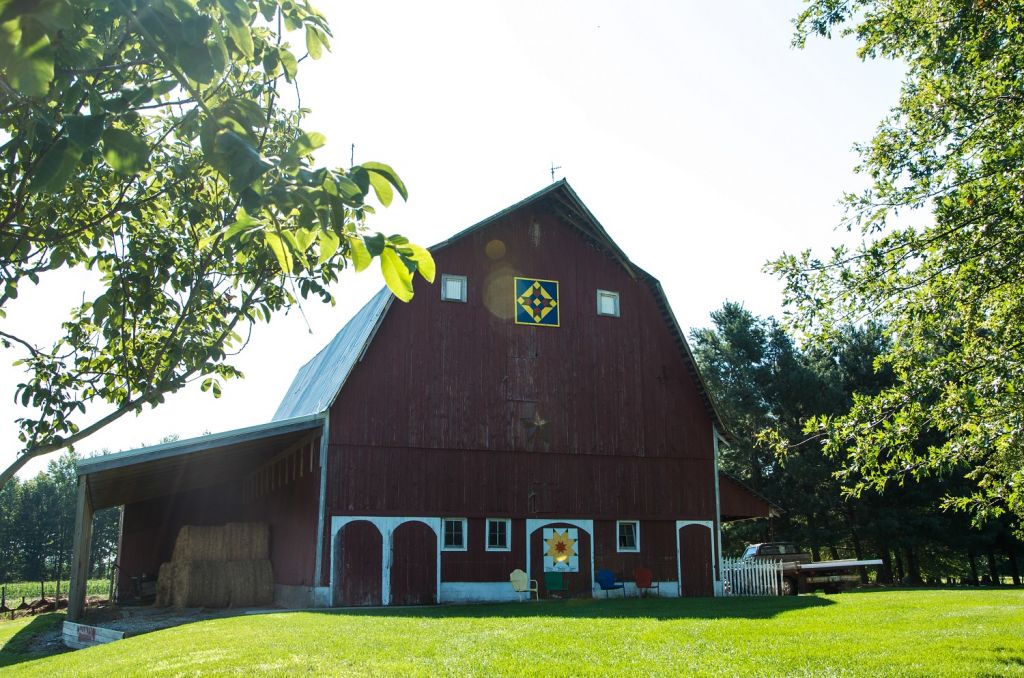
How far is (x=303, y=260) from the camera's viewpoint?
10.4 feet

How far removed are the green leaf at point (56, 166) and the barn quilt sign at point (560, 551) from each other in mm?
20485

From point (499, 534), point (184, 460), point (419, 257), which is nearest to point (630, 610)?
point (499, 534)

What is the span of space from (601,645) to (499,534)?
1181cm

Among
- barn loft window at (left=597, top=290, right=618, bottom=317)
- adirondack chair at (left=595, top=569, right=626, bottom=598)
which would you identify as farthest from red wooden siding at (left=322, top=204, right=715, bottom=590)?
adirondack chair at (left=595, top=569, right=626, bottom=598)

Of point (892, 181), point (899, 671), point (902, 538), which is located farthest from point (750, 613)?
point (902, 538)

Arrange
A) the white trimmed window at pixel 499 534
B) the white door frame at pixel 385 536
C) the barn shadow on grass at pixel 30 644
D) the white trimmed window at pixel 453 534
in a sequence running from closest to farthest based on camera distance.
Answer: the barn shadow on grass at pixel 30 644 → the white door frame at pixel 385 536 → the white trimmed window at pixel 453 534 → the white trimmed window at pixel 499 534

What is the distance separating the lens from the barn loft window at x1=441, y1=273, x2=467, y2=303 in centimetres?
2238

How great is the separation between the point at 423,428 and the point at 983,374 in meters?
14.2

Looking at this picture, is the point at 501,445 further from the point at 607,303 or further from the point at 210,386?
the point at 210,386

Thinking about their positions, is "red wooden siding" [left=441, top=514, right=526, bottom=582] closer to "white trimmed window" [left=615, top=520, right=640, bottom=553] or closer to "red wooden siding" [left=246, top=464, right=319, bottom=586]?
"white trimmed window" [left=615, top=520, right=640, bottom=553]

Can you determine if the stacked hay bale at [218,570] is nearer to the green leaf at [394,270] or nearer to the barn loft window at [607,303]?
the barn loft window at [607,303]

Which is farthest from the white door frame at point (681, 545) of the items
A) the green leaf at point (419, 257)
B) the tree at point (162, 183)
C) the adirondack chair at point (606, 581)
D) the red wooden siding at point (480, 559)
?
the green leaf at point (419, 257)

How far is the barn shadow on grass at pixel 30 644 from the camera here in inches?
593

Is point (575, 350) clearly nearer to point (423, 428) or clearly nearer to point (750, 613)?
point (423, 428)
